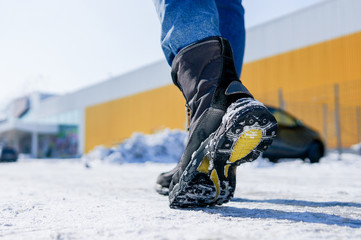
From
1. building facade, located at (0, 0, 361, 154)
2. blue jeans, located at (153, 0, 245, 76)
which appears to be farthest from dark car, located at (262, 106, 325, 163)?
blue jeans, located at (153, 0, 245, 76)

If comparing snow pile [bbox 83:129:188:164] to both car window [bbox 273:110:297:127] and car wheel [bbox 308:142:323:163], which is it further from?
car wheel [bbox 308:142:323:163]

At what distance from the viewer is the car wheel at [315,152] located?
5.89m

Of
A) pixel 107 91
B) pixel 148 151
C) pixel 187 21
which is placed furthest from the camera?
pixel 107 91

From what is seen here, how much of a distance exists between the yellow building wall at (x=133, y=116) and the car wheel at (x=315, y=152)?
10784mm

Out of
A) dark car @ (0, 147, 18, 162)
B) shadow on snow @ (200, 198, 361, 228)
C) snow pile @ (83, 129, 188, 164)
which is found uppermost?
shadow on snow @ (200, 198, 361, 228)

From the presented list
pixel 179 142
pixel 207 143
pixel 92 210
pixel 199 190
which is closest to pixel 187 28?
pixel 207 143

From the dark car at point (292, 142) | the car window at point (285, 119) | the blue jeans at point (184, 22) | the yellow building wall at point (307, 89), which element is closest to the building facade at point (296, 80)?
the yellow building wall at point (307, 89)

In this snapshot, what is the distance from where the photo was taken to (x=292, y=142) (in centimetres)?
559

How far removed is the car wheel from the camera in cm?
589

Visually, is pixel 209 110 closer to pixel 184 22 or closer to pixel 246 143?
pixel 246 143

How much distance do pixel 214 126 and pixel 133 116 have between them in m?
20.5

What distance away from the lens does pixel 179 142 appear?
26.8 ft

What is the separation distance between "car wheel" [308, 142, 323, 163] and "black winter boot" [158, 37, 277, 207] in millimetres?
5442

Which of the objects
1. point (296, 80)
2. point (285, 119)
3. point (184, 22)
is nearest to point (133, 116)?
point (296, 80)
